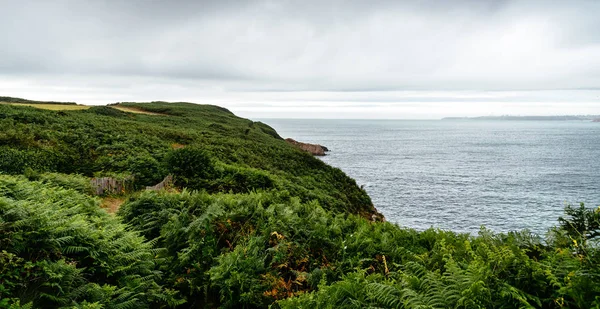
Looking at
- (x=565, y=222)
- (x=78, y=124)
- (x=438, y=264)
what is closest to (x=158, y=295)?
(x=438, y=264)

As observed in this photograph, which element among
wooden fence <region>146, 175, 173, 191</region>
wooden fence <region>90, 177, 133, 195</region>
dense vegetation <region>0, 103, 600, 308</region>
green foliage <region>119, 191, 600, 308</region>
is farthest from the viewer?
wooden fence <region>146, 175, 173, 191</region>

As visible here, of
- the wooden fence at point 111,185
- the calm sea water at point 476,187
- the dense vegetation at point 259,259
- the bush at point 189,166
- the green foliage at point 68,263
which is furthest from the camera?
the calm sea water at point 476,187

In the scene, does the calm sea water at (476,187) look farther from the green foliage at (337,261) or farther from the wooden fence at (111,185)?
the wooden fence at (111,185)

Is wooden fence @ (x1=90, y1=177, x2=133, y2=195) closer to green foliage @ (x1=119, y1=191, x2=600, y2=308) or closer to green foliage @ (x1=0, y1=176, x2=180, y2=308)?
green foliage @ (x1=119, y1=191, x2=600, y2=308)

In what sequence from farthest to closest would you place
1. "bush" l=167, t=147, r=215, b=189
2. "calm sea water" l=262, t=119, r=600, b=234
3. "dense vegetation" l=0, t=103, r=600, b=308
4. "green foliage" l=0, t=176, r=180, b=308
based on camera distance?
"calm sea water" l=262, t=119, r=600, b=234 → "bush" l=167, t=147, r=215, b=189 → "green foliage" l=0, t=176, r=180, b=308 → "dense vegetation" l=0, t=103, r=600, b=308

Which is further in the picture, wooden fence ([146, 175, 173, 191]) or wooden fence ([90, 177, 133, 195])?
wooden fence ([146, 175, 173, 191])

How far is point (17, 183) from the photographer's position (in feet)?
29.7

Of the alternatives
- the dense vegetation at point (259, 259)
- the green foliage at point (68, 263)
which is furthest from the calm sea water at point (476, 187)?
the green foliage at point (68, 263)

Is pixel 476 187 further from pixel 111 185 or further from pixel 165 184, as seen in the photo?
pixel 111 185

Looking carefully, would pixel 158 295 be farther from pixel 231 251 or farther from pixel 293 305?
pixel 293 305

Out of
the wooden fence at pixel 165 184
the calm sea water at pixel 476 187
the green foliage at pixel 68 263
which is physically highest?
the green foliage at pixel 68 263

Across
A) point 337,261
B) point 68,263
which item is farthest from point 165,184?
point 337,261

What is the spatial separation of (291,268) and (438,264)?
296 centimetres

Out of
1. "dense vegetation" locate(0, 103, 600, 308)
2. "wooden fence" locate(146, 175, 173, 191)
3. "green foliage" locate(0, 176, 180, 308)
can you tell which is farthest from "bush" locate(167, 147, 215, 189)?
"green foliage" locate(0, 176, 180, 308)
